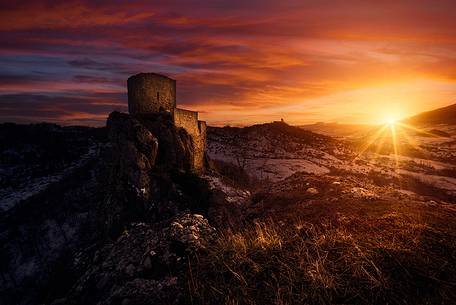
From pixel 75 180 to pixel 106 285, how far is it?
65.1 m

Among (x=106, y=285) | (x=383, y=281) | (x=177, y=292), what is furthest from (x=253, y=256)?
(x=106, y=285)

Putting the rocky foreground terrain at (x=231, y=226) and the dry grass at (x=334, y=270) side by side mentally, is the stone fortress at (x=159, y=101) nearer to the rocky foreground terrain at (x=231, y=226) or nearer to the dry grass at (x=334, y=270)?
the rocky foreground terrain at (x=231, y=226)

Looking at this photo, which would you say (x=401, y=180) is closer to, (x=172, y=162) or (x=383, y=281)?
(x=172, y=162)

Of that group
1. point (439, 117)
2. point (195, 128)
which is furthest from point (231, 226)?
point (439, 117)

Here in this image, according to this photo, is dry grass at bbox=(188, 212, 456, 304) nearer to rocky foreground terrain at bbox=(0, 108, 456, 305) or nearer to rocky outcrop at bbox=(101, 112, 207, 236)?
rocky foreground terrain at bbox=(0, 108, 456, 305)

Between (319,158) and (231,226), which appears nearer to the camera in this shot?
(231,226)

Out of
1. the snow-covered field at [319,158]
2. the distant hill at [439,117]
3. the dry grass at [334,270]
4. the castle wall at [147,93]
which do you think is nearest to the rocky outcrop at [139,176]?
the castle wall at [147,93]

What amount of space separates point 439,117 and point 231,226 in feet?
527

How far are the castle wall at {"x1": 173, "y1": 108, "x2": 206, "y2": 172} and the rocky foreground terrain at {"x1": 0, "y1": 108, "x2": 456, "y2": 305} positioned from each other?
155 cm

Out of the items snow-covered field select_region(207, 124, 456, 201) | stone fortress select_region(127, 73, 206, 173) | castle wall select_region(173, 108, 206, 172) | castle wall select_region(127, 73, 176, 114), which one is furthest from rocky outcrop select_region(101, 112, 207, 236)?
snow-covered field select_region(207, 124, 456, 201)

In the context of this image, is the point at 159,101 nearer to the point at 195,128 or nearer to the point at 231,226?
the point at 195,128

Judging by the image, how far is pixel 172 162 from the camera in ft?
88.2

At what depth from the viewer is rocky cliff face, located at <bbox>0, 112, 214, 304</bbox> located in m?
5.12

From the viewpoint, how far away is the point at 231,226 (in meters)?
9.67
